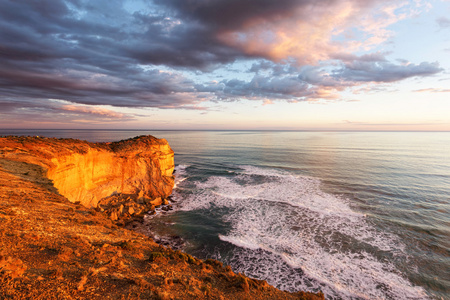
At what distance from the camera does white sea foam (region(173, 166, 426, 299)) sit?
1230 centimetres

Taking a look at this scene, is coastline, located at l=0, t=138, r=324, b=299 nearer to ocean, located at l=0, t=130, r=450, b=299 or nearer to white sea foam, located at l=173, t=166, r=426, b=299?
white sea foam, located at l=173, t=166, r=426, b=299

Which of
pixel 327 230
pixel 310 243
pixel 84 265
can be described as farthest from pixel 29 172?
pixel 327 230

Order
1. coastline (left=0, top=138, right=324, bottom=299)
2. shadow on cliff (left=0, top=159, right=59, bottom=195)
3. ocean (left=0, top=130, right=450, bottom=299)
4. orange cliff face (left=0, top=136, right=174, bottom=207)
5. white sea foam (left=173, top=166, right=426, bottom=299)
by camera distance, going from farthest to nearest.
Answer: orange cliff face (left=0, top=136, right=174, bottom=207) < shadow on cliff (left=0, top=159, right=59, bottom=195) < ocean (left=0, top=130, right=450, bottom=299) < white sea foam (left=173, top=166, right=426, bottom=299) < coastline (left=0, top=138, right=324, bottom=299)

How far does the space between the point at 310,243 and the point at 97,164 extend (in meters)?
23.5

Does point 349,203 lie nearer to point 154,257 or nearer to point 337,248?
point 337,248

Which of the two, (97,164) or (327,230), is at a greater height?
(97,164)

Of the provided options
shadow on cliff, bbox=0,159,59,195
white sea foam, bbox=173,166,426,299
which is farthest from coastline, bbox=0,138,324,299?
white sea foam, bbox=173,166,426,299

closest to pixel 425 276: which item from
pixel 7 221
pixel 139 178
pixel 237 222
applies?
pixel 237 222

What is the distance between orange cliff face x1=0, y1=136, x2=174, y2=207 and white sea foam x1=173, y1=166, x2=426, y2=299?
6.34 metres

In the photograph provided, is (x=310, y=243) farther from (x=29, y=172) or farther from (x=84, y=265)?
(x=29, y=172)

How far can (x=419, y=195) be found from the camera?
85.6 ft

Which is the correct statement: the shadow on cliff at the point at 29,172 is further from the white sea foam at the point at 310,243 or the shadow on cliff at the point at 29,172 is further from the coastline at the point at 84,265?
the white sea foam at the point at 310,243

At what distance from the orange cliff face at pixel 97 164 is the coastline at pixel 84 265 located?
648 centimetres

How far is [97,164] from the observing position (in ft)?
71.2
